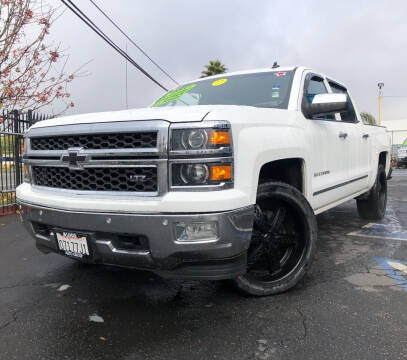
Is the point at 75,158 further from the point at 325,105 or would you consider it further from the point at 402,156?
the point at 402,156

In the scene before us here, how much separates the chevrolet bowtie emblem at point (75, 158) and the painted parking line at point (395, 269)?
8.70ft

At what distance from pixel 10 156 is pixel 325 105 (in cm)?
568

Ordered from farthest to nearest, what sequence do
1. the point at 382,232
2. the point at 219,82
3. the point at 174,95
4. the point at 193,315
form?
the point at 382,232
the point at 174,95
the point at 219,82
the point at 193,315

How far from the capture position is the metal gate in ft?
21.5

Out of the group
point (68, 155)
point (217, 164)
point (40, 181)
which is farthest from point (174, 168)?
point (40, 181)

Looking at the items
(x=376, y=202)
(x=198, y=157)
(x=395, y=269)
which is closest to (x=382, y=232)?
(x=376, y=202)

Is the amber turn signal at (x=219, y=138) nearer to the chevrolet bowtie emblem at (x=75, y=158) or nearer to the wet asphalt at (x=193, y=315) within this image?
the chevrolet bowtie emblem at (x=75, y=158)

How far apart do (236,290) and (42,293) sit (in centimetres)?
158

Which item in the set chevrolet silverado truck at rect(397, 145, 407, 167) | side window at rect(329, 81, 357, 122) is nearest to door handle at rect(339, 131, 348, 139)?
side window at rect(329, 81, 357, 122)

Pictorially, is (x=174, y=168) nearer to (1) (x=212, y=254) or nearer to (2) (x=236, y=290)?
(1) (x=212, y=254)

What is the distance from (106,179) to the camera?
242cm

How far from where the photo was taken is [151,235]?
2.19 metres

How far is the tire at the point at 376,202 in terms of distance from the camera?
222 inches

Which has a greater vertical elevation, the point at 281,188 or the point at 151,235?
the point at 281,188
